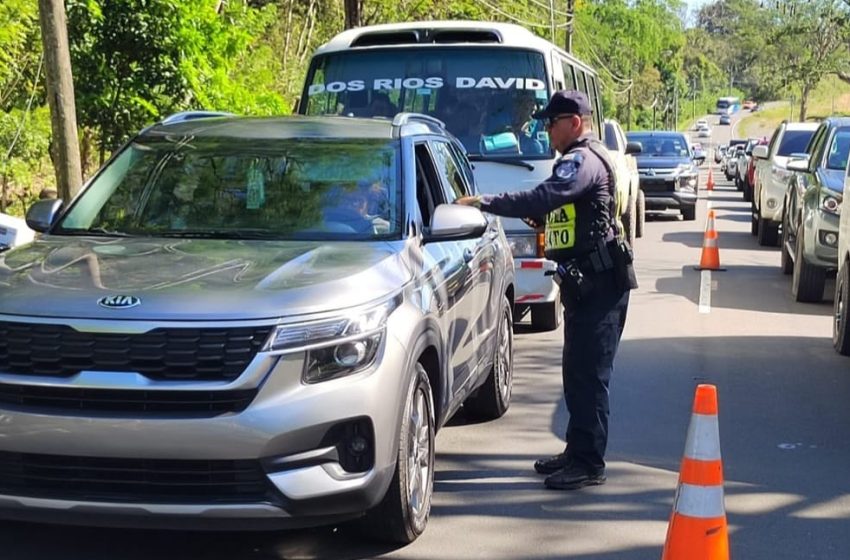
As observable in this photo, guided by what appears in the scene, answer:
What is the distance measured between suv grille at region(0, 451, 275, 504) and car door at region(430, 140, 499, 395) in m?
1.86

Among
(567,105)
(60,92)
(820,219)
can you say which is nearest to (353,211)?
(567,105)

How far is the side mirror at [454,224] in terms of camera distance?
5.74 meters

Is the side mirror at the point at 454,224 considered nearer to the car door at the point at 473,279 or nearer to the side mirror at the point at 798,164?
the car door at the point at 473,279

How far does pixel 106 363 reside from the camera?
454cm

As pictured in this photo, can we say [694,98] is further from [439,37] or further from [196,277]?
[196,277]

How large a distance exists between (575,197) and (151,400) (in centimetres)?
251

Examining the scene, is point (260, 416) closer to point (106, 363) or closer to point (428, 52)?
point (106, 363)

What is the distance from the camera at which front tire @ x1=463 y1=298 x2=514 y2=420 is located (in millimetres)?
7555

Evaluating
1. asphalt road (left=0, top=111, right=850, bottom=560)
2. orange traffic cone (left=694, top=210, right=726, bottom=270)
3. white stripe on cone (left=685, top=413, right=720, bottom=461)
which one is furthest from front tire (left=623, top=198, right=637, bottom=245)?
white stripe on cone (left=685, top=413, right=720, bottom=461)

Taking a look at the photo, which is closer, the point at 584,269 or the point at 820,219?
the point at 584,269

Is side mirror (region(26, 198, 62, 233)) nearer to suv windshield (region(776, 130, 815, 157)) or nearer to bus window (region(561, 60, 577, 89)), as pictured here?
bus window (region(561, 60, 577, 89))

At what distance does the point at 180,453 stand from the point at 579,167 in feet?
8.58

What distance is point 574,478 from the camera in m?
6.21

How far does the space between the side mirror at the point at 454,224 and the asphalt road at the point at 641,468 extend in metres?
1.32
